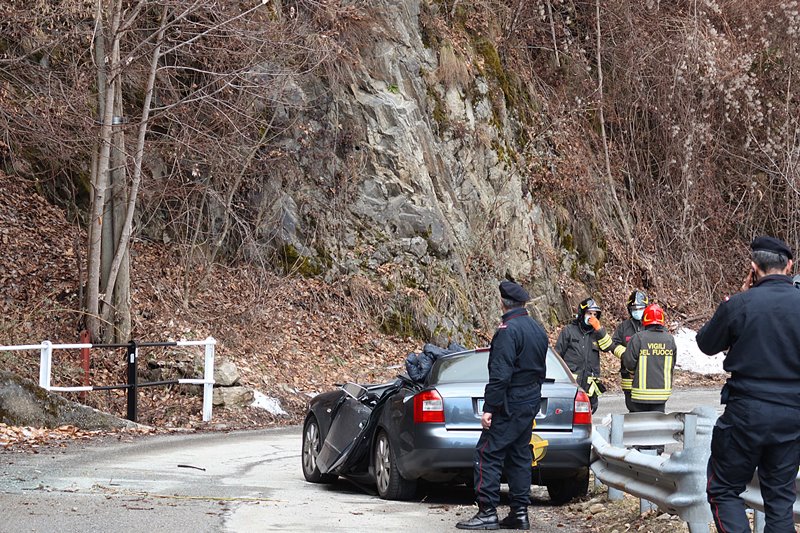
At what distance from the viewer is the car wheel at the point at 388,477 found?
9906mm

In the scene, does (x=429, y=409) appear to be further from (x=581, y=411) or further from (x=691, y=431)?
(x=691, y=431)

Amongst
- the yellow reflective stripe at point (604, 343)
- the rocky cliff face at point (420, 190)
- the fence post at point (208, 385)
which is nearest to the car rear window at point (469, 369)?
the yellow reflective stripe at point (604, 343)

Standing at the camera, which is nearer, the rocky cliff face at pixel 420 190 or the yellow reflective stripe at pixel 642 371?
the yellow reflective stripe at pixel 642 371

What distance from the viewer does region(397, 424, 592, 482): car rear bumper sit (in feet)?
31.1

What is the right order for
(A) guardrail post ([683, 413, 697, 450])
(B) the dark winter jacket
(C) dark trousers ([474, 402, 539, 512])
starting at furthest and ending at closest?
1. (B) the dark winter jacket
2. (C) dark trousers ([474, 402, 539, 512])
3. (A) guardrail post ([683, 413, 697, 450])

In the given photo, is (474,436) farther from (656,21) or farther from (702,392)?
(656,21)

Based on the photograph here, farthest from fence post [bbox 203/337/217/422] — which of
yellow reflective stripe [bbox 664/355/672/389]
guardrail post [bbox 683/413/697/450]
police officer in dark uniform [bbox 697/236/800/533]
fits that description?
police officer in dark uniform [bbox 697/236/800/533]

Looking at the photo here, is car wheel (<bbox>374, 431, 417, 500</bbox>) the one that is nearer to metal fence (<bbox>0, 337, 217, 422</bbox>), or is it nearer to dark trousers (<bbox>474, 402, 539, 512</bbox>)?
dark trousers (<bbox>474, 402, 539, 512</bbox>)

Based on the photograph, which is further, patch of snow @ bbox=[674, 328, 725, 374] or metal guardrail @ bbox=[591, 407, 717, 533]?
patch of snow @ bbox=[674, 328, 725, 374]

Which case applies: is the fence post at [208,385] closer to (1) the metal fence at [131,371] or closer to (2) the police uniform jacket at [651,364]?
(1) the metal fence at [131,371]

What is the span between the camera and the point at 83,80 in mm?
19641

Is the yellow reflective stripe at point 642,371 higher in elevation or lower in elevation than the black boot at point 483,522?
higher

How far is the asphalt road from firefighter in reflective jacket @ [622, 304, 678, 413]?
1.63 m

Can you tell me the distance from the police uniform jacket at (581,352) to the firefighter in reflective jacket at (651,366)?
1.04 metres
